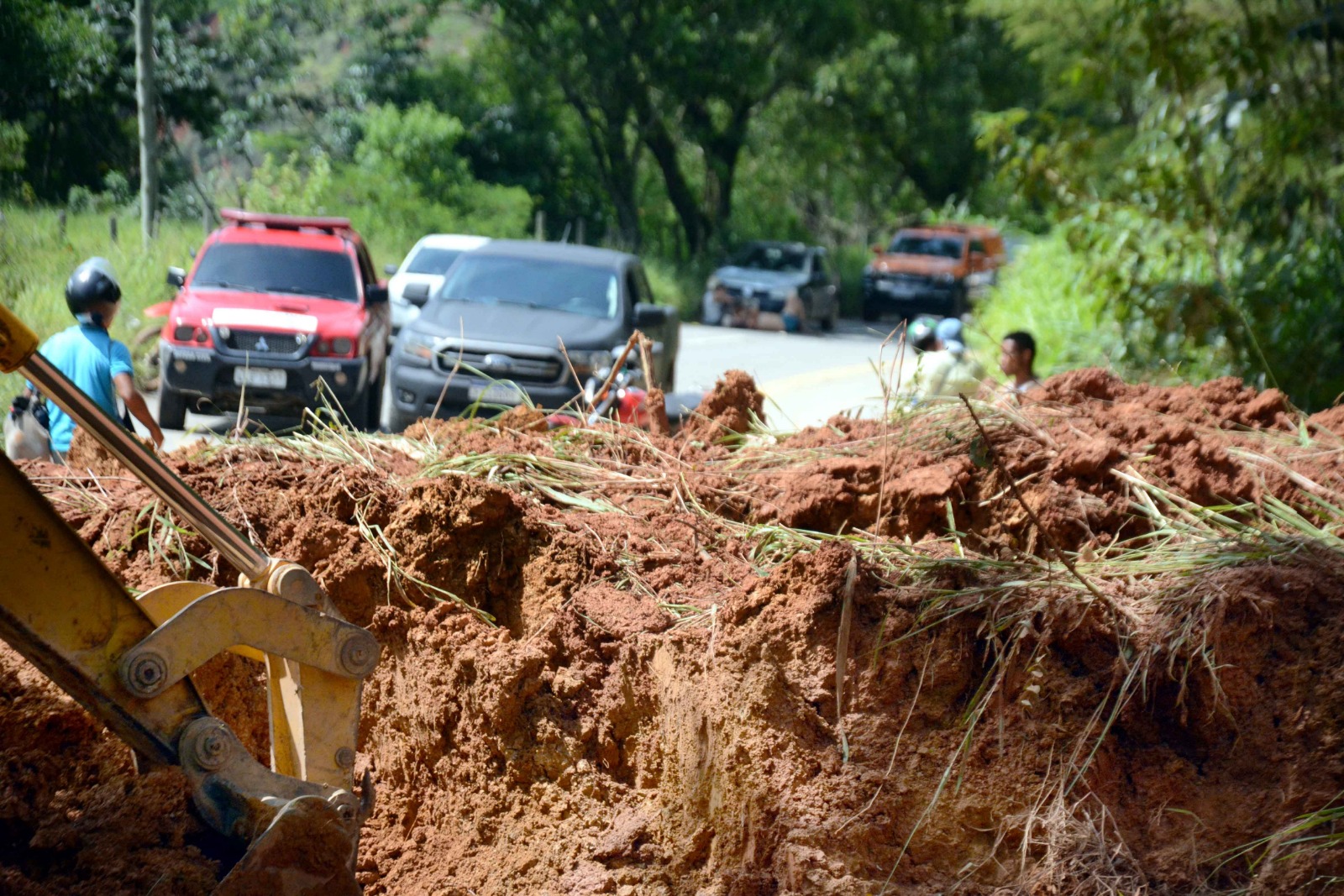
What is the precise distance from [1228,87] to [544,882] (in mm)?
9225

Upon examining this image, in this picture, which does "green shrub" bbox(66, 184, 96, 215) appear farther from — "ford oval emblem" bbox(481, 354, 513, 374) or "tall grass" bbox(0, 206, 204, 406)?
"ford oval emblem" bbox(481, 354, 513, 374)

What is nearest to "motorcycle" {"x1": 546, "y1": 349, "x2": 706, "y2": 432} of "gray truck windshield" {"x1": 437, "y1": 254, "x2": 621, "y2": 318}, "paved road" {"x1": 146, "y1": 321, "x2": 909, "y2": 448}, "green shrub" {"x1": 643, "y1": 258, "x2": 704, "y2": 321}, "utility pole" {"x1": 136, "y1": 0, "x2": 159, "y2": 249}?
"gray truck windshield" {"x1": 437, "y1": 254, "x2": 621, "y2": 318}

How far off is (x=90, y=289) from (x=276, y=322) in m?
5.54

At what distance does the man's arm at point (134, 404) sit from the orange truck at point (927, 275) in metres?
26.5

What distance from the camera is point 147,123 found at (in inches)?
578

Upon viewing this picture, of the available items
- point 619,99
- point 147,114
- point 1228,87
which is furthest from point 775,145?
point 1228,87

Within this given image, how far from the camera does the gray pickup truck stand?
36.7 feet

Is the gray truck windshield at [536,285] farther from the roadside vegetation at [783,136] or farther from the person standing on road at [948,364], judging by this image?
the person standing on road at [948,364]

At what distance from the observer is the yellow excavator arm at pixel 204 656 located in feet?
9.61

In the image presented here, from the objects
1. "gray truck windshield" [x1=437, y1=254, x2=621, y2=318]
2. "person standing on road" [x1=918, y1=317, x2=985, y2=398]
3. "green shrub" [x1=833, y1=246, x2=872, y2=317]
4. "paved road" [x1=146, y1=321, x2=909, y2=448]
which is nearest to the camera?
"person standing on road" [x1=918, y1=317, x2=985, y2=398]

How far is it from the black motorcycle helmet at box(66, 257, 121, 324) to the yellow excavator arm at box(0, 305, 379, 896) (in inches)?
126

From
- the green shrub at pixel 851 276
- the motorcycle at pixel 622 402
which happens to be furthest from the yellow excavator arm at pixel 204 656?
the green shrub at pixel 851 276

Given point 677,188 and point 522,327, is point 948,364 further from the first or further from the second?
point 677,188

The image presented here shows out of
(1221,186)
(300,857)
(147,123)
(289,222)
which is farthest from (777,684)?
(147,123)
